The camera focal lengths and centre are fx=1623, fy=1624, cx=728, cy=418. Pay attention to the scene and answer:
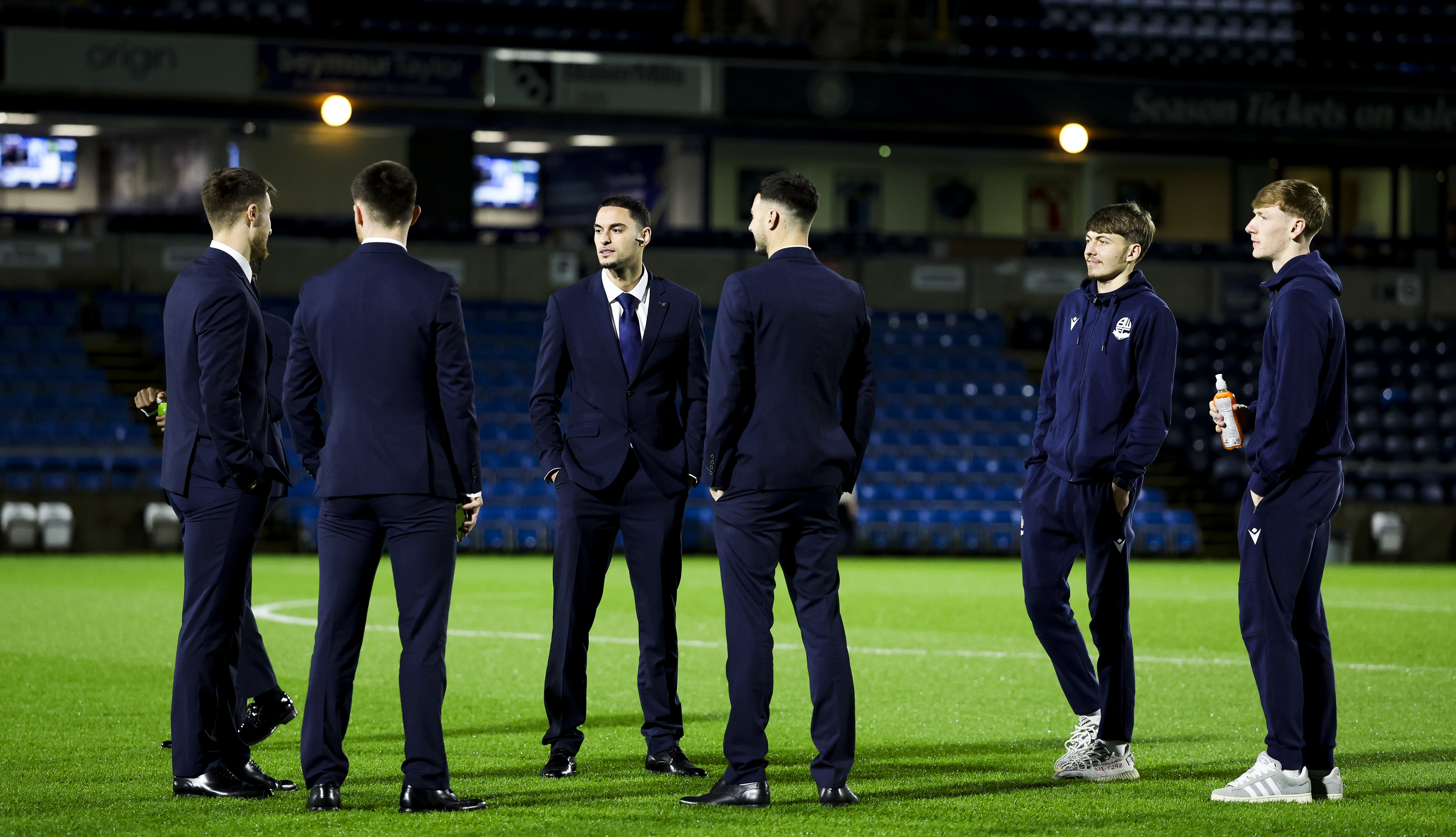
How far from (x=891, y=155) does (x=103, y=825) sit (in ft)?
99.4

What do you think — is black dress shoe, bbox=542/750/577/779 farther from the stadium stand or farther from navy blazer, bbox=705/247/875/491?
the stadium stand

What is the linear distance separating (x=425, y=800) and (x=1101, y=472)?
290cm

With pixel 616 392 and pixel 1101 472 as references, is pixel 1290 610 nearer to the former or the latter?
pixel 1101 472

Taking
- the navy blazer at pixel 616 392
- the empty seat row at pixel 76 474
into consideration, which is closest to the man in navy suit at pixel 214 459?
the navy blazer at pixel 616 392

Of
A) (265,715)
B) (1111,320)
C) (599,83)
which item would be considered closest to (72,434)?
(599,83)

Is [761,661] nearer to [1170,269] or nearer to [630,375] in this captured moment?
[630,375]

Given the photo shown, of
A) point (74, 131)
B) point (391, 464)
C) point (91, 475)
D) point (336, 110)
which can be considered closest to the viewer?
point (391, 464)

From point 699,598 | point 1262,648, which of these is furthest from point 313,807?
point 699,598

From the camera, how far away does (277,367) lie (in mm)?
6609

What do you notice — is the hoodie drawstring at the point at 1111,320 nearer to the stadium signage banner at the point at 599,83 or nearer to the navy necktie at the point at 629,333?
the navy necktie at the point at 629,333

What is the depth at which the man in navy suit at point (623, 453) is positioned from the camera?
6.66 m

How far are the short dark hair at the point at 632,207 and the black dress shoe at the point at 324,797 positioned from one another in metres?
2.53

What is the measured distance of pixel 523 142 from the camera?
34.1 m

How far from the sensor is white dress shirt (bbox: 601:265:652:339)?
6.79m
